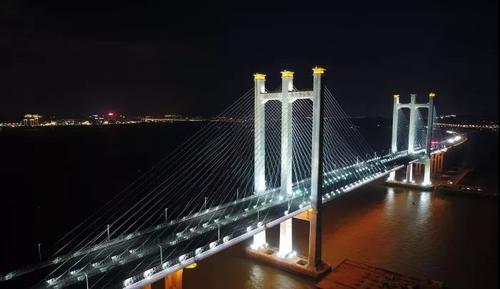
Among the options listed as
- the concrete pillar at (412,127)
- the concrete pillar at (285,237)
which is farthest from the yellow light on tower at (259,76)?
Result: the concrete pillar at (412,127)

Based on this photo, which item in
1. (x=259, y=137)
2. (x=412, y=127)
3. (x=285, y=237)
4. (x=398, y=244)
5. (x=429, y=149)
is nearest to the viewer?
(x=285, y=237)

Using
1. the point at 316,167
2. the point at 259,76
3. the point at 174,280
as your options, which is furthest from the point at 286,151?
the point at 174,280

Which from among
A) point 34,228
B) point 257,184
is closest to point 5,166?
point 34,228

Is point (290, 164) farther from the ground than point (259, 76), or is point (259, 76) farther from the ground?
point (259, 76)

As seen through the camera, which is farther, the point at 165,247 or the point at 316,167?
the point at 316,167

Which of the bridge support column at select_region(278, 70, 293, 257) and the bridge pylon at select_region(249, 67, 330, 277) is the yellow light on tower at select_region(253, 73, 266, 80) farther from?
the bridge support column at select_region(278, 70, 293, 257)

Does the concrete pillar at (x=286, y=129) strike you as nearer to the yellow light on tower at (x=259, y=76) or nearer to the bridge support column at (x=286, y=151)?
the bridge support column at (x=286, y=151)

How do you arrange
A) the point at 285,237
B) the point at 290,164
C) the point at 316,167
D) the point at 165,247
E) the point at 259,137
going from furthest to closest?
1. the point at 259,137
2. the point at 290,164
3. the point at 285,237
4. the point at 316,167
5. the point at 165,247

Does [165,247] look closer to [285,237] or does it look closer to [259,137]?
[285,237]

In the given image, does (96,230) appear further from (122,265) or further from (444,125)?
(444,125)
